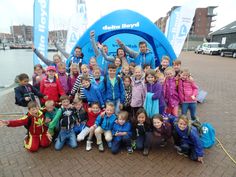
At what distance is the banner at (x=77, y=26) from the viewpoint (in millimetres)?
8805

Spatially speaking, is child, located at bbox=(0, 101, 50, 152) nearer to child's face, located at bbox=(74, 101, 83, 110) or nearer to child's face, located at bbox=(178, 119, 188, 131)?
child's face, located at bbox=(74, 101, 83, 110)

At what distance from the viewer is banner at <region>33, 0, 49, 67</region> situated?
6.43 metres

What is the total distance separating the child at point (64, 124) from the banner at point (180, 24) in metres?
5.67

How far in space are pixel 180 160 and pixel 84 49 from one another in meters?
4.95

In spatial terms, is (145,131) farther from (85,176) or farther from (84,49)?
(84,49)

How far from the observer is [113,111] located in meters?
3.54

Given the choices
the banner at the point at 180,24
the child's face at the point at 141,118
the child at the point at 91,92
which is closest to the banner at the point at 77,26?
the banner at the point at 180,24

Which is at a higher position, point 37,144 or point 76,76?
point 76,76

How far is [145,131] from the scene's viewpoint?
3.46m

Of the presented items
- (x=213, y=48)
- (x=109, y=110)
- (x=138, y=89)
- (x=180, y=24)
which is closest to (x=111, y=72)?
(x=138, y=89)

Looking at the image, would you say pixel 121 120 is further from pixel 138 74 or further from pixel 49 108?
pixel 49 108

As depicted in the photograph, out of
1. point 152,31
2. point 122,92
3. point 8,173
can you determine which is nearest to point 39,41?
point 152,31

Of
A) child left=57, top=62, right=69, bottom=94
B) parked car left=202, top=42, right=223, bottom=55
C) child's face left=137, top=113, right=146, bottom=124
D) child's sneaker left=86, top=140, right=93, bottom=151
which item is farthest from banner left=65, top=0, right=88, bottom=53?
parked car left=202, top=42, right=223, bottom=55

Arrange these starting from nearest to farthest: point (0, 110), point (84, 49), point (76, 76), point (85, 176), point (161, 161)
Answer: point (85, 176) → point (161, 161) → point (76, 76) → point (0, 110) → point (84, 49)
